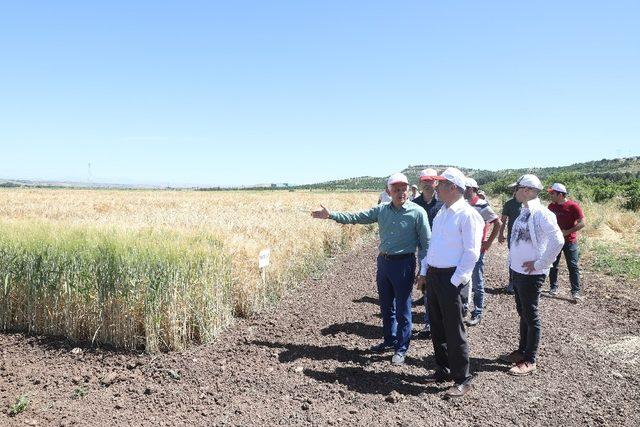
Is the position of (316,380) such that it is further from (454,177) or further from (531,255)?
(531,255)

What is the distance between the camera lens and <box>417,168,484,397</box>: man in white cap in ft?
13.3

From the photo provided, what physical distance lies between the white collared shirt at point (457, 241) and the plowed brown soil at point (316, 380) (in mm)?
1258

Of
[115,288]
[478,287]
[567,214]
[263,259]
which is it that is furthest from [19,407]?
[567,214]

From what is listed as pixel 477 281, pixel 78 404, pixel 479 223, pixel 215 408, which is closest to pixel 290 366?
pixel 215 408

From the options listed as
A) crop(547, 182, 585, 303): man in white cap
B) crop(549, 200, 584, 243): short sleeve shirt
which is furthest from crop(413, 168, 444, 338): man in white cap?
crop(549, 200, 584, 243): short sleeve shirt

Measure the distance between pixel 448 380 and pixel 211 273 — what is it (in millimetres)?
3083

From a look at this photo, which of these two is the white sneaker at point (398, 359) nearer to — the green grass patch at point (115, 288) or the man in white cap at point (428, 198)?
the man in white cap at point (428, 198)

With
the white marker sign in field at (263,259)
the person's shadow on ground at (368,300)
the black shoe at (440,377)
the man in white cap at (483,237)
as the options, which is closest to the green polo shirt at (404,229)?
the black shoe at (440,377)

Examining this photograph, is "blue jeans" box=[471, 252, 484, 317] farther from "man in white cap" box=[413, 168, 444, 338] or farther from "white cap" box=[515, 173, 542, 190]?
"white cap" box=[515, 173, 542, 190]

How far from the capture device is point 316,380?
4.55m

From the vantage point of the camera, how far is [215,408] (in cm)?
402

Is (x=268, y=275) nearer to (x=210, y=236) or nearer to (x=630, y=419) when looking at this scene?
(x=210, y=236)

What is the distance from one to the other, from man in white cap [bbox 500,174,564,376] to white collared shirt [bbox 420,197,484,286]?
895 millimetres

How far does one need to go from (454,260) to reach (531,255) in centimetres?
111
